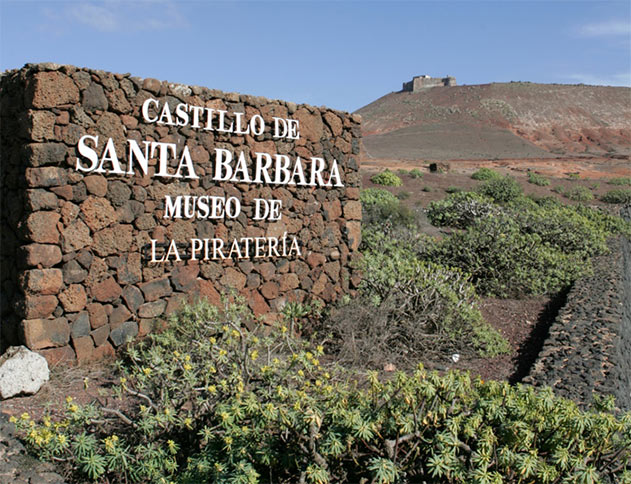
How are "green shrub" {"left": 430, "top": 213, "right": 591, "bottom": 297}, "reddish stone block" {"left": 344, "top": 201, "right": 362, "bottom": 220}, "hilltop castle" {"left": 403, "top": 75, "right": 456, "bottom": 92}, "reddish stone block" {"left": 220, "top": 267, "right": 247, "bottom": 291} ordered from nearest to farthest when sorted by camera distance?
"reddish stone block" {"left": 220, "top": 267, "right": 247, "bottom": 291} < "reddish stone block" {"left": 344, "top": 201, "right": 362, "bottom": 220} < "green shrub" {"left": 430, "top": 213, "right": 591, "bottom": 297} < "hilltop castle" {"left": 403, "top": 75, "right": 456, "bottom": 92}

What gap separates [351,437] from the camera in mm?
3154

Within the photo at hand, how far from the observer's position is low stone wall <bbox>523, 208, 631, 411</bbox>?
17.0ft

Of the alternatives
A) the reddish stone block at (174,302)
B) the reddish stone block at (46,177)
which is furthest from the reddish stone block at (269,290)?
the reddish stone block at (46,177)

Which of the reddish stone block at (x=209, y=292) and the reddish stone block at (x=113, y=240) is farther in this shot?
the reddish stone block at (x=209, y=292)

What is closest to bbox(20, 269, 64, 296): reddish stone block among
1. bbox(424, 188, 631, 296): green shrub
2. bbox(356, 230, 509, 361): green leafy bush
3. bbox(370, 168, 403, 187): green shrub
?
bbox(356, 230, 509, 361): green leafy bush

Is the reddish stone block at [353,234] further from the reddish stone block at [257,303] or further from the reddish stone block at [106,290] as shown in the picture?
the reddish stone block at [106,290]

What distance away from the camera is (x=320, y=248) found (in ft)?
24.7

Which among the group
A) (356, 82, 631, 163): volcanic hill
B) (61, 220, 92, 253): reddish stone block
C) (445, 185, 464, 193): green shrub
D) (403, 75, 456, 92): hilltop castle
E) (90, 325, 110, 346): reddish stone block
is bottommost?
(90, 325, 110, 346): reddish stone block

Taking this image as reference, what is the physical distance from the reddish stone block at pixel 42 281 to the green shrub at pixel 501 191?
598 inches

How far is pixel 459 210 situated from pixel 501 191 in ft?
17.8

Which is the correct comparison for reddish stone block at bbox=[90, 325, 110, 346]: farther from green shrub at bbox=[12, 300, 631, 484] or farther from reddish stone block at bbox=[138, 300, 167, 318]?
green shrub at bbox=[12, 300, 631, 484]

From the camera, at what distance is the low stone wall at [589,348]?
5.17m

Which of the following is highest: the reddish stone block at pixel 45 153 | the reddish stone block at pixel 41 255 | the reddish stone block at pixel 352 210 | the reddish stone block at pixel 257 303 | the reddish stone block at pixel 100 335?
the reddish stone block at pixel 45 153

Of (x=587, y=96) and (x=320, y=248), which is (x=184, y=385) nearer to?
(x=320, y=248)
